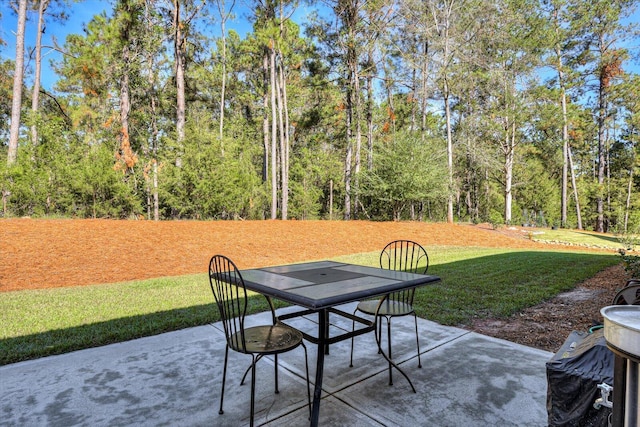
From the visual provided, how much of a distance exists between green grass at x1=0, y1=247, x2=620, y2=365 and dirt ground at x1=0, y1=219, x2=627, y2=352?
430 millimetres

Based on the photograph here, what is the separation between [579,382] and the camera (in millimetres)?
1369

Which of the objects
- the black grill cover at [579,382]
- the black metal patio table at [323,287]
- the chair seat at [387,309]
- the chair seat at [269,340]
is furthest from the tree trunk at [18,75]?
the black grill cover at [579,382]

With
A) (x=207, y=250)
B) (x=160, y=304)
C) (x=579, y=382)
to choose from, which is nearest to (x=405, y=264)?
(x=579, y=382)

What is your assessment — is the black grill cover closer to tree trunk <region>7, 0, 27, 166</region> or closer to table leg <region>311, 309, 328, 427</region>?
table leg <region>311, 309, 328, 427</region>

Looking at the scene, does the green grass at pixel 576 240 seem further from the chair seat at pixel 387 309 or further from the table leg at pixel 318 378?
the table leg at pixel 318 378

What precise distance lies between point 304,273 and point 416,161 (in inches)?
434

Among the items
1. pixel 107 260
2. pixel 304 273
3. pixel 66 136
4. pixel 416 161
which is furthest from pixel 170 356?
pixel 416 161

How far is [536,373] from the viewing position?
239 cm

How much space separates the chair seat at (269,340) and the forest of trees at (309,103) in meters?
9.14

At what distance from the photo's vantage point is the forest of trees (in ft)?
34.9

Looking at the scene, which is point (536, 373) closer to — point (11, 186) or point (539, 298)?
point (539, 298)

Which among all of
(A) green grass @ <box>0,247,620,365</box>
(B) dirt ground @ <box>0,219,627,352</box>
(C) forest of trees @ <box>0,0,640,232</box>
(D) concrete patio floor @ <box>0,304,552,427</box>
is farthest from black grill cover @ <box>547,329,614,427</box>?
(C) forest of trees @ <box>0,0,640,232</box>

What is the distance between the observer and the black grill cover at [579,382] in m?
1.33

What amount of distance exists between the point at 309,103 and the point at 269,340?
1775 cm
